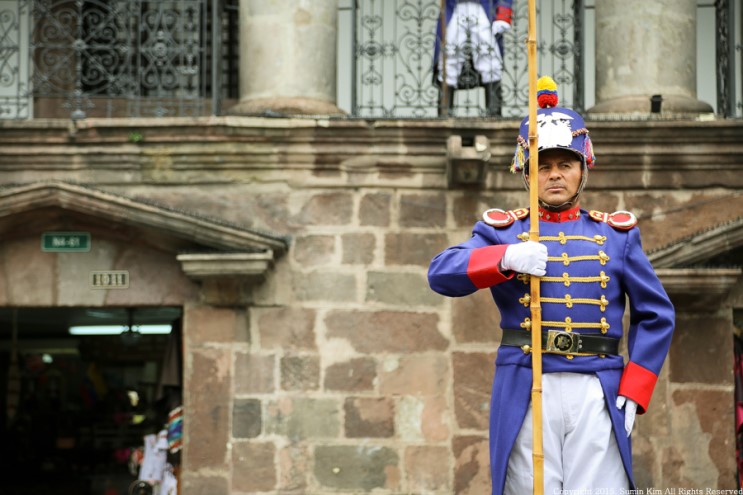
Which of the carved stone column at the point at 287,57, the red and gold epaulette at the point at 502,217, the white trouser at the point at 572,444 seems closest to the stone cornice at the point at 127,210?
the carved stone column at the point at 287,57

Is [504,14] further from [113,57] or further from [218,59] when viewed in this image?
[113,57]

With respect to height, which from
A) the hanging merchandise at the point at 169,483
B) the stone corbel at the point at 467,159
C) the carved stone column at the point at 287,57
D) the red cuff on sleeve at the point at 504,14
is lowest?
the hanging merchandise at the point at 169,483

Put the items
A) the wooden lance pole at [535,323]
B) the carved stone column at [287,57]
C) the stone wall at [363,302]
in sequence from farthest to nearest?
the carved stone column at [287,57]
the stone wall at [363,302]
the wooden lance pole at [535,323]

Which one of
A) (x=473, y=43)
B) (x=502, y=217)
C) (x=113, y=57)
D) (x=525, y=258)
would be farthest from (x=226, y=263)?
(x=525, y=258)

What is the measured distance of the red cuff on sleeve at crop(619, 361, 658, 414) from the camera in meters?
5.52

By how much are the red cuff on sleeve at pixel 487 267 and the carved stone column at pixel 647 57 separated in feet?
14.7

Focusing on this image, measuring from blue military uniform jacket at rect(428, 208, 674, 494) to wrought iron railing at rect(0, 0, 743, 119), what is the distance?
3.91 metres

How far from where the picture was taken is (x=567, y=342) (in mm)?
5500

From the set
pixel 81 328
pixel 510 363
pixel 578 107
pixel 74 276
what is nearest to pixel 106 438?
pixel 81 328

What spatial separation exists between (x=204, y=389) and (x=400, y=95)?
2518mm

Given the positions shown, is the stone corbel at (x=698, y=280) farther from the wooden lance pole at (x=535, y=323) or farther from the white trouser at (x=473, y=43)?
the wooden lance pole at (x=535, y=323)

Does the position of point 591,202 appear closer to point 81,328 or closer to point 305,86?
point 305,86

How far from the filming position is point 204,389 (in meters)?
9.34

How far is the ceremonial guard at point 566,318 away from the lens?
543 cm
